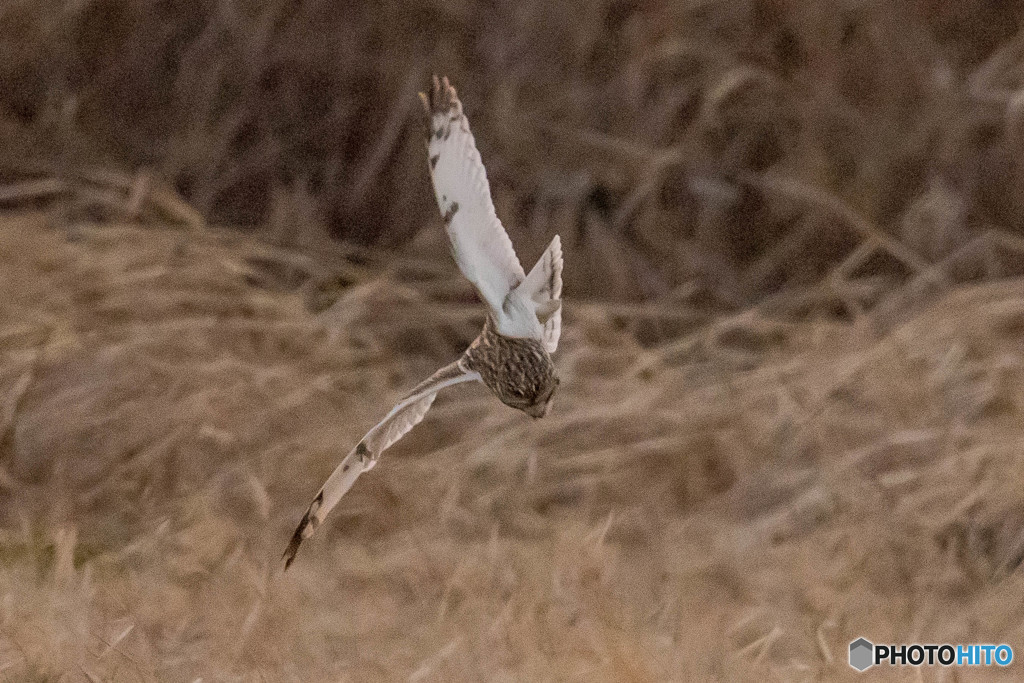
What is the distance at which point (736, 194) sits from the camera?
2.19 metres

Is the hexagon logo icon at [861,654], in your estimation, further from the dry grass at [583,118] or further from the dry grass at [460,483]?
the dry grass at [583,118]

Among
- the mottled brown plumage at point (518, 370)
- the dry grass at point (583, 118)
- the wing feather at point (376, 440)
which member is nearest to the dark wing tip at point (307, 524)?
the wing feather at point (376, 440)

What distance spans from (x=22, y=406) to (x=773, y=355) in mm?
1229

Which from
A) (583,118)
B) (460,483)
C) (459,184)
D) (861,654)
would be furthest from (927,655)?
(583,118)

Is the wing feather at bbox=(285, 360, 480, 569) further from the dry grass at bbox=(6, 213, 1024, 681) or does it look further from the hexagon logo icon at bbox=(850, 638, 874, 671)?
the hexagon logo icon at bbox=(850, 638, 874, 671)

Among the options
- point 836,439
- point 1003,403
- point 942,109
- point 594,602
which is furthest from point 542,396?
point 942,109

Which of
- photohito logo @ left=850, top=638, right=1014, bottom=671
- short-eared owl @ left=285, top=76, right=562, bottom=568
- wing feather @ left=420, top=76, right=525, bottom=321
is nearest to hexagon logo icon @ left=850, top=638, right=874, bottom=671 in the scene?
photohito logo @ left=850, top=638, right=1014, bottom=671

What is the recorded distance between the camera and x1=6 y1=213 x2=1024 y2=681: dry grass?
56.8 inches

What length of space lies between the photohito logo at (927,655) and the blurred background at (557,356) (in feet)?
0.07

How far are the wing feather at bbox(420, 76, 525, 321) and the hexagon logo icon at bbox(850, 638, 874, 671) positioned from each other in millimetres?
820

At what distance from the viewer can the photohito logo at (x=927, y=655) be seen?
144cm

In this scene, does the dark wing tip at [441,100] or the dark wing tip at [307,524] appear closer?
the dark wing tip at [441,100]

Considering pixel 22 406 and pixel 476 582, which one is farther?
pixel 22 406

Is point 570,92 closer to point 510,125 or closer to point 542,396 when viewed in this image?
point 510,125
